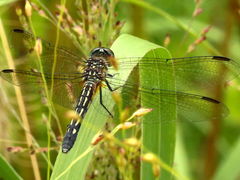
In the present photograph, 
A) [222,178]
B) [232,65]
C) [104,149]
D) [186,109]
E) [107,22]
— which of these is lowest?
[222,178]

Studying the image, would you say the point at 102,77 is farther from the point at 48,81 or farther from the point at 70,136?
the point at 70,136

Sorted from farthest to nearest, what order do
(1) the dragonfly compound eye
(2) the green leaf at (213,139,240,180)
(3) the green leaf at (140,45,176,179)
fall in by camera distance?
(2) the green leaf at (213,139,240,180), (1) the dragonfly compound eye, (3) the green leaf at (140,45,176,179)

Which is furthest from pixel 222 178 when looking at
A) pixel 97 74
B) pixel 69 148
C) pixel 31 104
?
pixel 31 104

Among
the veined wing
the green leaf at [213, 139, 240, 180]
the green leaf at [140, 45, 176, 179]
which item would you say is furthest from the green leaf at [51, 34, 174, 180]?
the green leaf at [213, 139, 240, 180]

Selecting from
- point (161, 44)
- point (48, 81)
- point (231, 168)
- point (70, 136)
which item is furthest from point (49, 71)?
point (161, 44)

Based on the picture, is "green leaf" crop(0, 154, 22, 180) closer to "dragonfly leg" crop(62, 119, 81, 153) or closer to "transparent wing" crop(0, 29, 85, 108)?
"dragonfly leg" crop(62, 119, 81, 153)

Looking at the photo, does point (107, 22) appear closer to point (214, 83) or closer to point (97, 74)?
point (97, 74)

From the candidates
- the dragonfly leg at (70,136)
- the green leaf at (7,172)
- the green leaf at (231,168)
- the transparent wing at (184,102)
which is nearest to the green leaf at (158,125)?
the transparent wing at (184,102)
